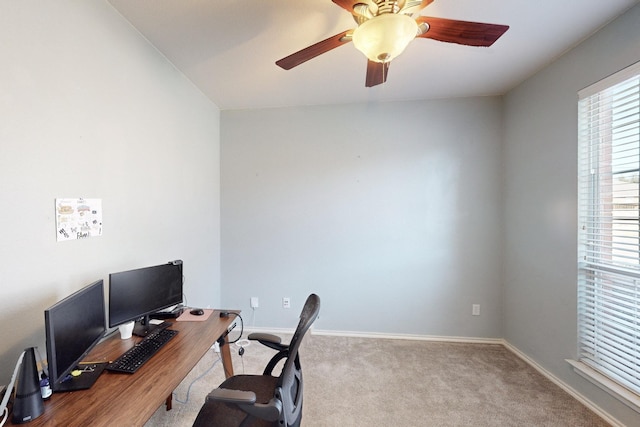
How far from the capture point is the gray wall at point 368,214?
2.82 meters

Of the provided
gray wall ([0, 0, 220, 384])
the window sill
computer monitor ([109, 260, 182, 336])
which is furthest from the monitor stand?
the window sill

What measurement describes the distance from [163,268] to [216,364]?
114 cm

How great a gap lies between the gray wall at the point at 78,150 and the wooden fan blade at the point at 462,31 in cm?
180

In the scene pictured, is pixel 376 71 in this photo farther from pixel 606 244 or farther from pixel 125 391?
pixel 125 391

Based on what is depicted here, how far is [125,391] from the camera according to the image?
1050mm

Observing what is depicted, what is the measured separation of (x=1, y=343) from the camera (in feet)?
3.55

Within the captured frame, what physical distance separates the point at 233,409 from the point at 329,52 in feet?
7.84

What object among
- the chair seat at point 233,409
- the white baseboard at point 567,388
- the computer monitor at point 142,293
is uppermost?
the computer monitor at point 142,293

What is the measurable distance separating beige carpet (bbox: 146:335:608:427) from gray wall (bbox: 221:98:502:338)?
0.36m

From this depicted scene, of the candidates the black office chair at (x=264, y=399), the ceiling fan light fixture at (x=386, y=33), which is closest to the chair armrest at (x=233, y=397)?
the black office chair at (x=264, y=399)

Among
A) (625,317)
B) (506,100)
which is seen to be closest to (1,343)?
(625,317)

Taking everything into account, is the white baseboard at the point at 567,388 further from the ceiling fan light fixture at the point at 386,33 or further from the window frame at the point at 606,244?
the ceiling fan light fixture at the point at 386,33

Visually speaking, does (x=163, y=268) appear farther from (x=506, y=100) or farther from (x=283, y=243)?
(x=506, y=100)

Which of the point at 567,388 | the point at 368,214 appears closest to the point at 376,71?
the point at 368,214
